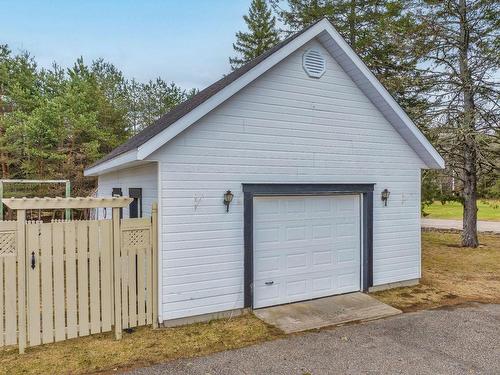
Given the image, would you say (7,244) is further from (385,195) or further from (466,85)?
(466,85)

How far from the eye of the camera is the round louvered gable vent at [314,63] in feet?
22.3

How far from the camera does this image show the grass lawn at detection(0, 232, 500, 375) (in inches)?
175

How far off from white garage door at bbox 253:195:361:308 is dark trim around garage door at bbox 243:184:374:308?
156mm

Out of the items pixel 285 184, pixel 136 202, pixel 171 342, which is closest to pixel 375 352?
pixel 171 342

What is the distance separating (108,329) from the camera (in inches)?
203

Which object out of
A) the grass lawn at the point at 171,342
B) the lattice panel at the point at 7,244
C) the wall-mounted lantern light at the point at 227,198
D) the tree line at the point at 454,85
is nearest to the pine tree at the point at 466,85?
the tree line at the point at 454,85

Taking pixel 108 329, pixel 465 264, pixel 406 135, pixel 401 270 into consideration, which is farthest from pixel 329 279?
pixel 465 264

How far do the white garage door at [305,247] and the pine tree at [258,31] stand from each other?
60.7ft

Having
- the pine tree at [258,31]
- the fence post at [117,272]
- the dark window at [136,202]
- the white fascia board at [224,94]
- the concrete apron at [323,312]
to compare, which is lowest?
the concrete apron at [323,312]

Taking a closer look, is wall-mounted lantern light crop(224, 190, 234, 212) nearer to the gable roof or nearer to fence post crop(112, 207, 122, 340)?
the gable roof

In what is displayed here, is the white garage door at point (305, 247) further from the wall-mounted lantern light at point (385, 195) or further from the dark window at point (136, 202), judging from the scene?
the dark window at point (136, 202)

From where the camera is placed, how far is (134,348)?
487 centimetres

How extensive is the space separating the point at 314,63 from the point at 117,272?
5050 millimetres

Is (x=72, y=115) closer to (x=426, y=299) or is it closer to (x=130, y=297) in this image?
(x=130, y=297)
